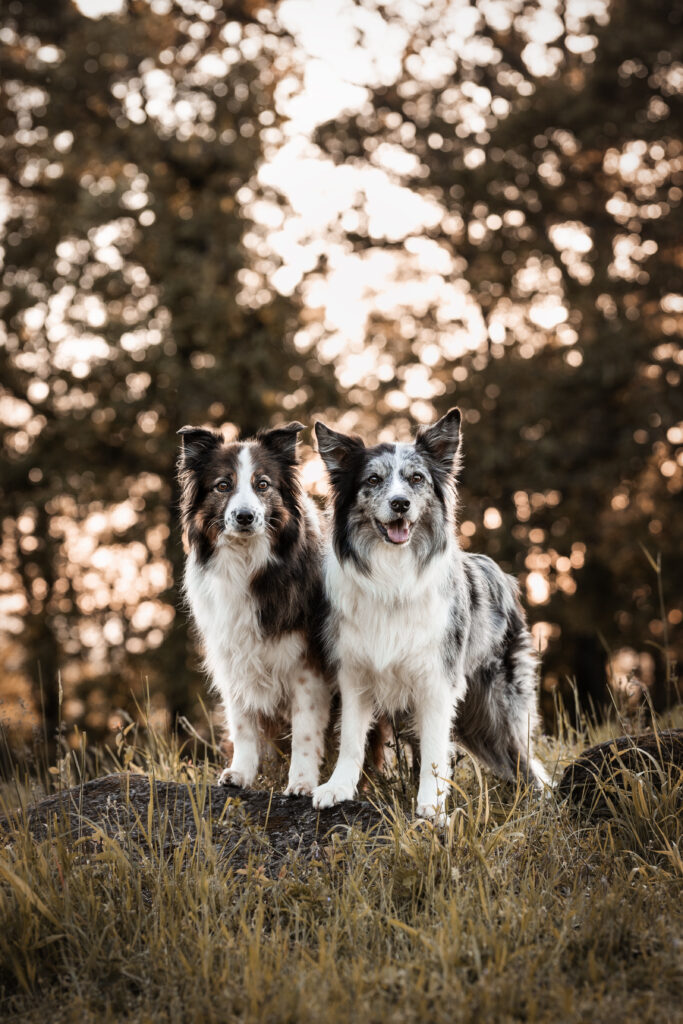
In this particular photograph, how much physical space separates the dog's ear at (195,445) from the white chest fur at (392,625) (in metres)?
1.08

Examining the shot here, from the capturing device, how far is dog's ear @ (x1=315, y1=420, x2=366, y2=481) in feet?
18.5

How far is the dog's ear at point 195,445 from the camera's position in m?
5.77

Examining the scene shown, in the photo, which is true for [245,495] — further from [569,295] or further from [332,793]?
[569,295]

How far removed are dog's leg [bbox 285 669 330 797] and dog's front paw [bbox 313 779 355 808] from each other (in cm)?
25

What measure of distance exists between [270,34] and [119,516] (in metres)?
9.83

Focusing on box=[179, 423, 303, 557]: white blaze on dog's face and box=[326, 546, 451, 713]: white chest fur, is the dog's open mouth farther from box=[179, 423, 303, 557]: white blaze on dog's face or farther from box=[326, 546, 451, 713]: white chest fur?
box=[179, 423, 303, 557]: white blaze on dog's face

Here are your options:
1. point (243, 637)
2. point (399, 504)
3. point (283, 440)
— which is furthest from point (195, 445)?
point (399, 504)

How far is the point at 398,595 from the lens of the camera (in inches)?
211

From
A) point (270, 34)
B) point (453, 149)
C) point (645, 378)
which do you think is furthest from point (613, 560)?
point (270, 34)

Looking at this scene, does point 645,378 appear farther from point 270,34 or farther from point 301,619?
point 301,619

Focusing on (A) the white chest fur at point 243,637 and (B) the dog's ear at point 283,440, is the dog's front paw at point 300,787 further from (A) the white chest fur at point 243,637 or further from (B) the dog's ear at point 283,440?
(B) the dog's ear at point 283,440

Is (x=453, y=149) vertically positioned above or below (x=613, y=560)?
above

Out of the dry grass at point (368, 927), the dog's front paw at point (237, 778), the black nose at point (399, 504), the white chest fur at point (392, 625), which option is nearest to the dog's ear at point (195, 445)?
the white chest fur at point (392, 625)

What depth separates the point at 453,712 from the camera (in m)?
5.54
